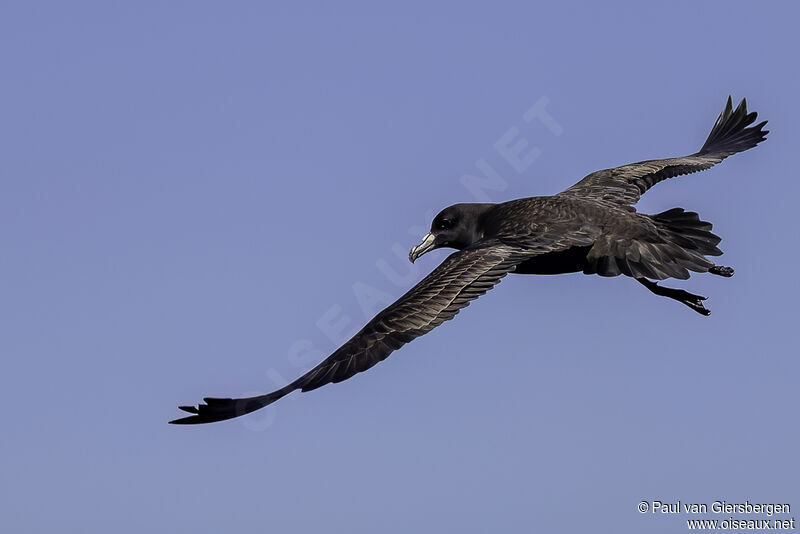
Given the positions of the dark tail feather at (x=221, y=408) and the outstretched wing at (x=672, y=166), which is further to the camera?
the outstretched wing at (x=672, y=166)

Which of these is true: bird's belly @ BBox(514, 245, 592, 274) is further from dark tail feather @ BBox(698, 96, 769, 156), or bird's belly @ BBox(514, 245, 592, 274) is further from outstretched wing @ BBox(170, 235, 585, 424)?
dark tail feather @ BBox(698, 96, 769, 156)

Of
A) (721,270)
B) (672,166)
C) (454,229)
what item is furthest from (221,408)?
(672,166)

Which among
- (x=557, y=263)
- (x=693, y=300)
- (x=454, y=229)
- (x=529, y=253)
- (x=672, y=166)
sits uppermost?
(x=454, y=229)

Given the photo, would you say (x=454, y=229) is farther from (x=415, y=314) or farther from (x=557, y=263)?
(x=415, y=314)

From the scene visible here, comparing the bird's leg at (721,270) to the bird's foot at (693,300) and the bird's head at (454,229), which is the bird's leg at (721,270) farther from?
the bird's head at (454,229)

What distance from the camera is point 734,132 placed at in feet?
59.2

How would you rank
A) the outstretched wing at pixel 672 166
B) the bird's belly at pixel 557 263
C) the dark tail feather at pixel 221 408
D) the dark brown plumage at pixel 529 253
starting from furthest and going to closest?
the outstretched wing at pixel 672 166 → the bird's belly at pixel 557 263 → the dark brown plumage at pixel 529 253 → the dark tail feather at pixel 221 408

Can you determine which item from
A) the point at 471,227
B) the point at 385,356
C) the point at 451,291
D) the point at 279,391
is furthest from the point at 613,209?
the point at 279,391

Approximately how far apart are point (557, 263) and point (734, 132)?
227 inches

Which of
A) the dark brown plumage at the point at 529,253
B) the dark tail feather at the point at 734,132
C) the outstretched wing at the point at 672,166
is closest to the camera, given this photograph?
the dark brown plumage at the point at 529,253

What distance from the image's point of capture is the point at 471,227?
14.7 metres

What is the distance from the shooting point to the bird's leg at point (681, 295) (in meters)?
14.5

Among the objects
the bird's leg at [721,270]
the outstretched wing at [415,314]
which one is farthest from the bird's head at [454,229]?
the bird's leg at [721,270]

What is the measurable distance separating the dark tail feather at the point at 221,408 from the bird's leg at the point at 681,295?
215 inches
